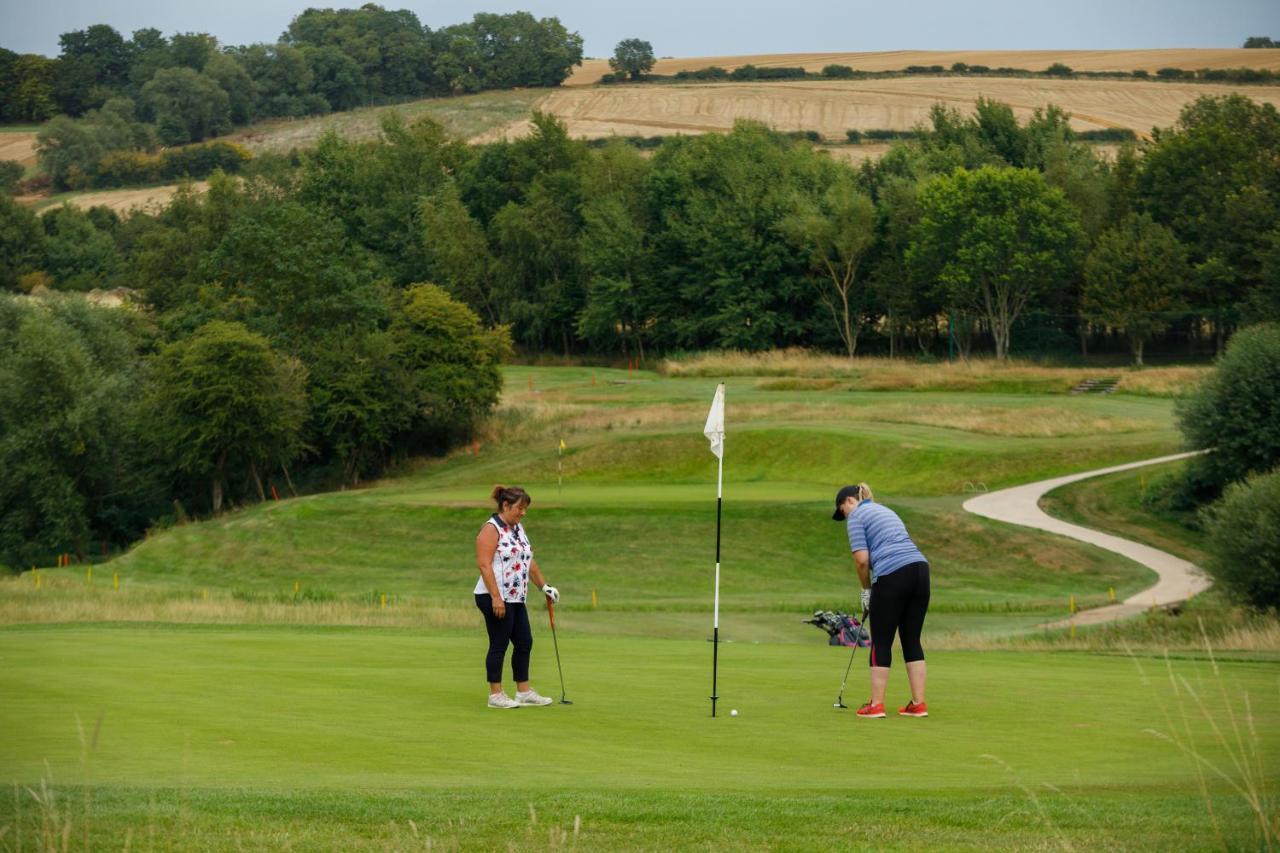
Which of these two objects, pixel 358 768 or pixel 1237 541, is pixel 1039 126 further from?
pixel 358 768

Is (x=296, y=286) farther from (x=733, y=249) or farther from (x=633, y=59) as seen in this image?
(x=633, y=59)

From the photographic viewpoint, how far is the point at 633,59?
634 feet

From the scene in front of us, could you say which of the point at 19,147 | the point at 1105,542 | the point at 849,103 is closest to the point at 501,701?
the point at 1105,542

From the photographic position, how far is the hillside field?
30.1 ft

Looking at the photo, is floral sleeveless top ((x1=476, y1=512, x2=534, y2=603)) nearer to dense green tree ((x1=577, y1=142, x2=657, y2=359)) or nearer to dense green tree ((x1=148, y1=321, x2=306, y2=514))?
dense green tree ((x1=148, y1=321, x2=306, y2=514))

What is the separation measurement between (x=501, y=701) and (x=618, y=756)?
2724 millimetres

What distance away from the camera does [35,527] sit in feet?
209

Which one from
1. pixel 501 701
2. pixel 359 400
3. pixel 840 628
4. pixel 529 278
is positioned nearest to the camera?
pixel 501 701

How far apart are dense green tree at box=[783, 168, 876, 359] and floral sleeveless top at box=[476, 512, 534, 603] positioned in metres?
79.2

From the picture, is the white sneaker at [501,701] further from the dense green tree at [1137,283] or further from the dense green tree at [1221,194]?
the dense green tree at [1221,194]

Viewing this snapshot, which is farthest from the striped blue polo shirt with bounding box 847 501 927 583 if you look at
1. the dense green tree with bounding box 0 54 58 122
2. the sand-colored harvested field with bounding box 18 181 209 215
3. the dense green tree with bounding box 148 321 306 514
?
the dense green tree with bounding box 0 54 58 122

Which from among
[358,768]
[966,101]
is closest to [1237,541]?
[358,768]

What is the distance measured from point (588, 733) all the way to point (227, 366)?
5394 cm

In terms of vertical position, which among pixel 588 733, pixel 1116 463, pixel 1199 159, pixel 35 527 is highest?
pixel 1199 159
